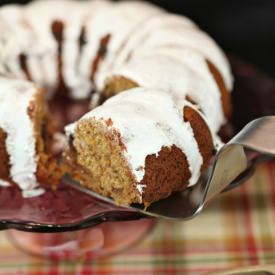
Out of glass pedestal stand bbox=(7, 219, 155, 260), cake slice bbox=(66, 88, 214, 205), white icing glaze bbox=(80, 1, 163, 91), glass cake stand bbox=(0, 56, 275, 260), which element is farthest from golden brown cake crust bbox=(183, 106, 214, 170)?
white icing glaze bbox=(80, 1, 163, 91)

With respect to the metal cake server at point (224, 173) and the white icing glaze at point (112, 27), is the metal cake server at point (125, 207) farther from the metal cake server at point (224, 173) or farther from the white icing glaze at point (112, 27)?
the white icing glaze at point (112, 27)

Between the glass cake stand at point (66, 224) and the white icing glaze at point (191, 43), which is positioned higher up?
the white icing glaze at point (191, 43)

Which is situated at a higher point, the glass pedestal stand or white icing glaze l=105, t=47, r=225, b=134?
white icing glaze l=105, t=47, r=225, b=134

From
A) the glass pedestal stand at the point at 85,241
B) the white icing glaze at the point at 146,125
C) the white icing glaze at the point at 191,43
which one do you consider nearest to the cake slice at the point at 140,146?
the white icing glaze at the point at 146,125

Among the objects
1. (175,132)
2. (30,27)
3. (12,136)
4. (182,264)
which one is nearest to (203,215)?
(182,264)

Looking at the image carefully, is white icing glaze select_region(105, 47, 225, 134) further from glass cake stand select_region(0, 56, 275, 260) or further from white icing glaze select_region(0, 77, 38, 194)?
white icing glaze select_region(0, 77, 38, 194)
